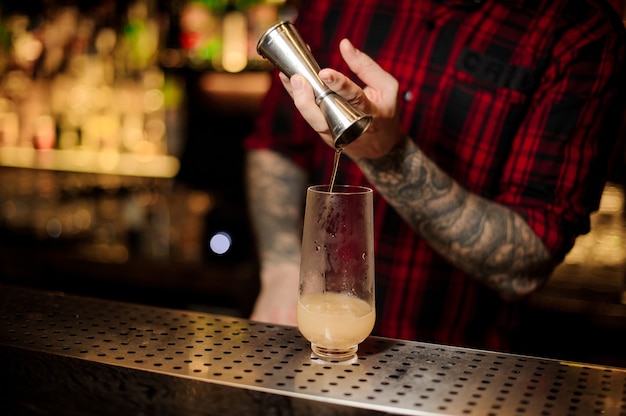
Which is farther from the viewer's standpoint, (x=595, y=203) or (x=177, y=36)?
(x=177, y=36)

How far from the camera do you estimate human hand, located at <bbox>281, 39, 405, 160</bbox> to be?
1.15 metres

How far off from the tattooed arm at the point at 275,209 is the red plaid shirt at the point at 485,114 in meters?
0.15

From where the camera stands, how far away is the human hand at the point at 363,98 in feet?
3.77

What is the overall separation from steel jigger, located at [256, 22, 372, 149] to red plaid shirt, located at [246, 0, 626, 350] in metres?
0.70

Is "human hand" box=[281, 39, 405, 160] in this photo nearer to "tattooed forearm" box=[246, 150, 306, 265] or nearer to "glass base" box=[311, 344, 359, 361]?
"glass base" box=[311, 344, 359, 361]

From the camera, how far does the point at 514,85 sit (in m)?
1.77

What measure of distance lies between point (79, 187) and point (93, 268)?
0.50 meters

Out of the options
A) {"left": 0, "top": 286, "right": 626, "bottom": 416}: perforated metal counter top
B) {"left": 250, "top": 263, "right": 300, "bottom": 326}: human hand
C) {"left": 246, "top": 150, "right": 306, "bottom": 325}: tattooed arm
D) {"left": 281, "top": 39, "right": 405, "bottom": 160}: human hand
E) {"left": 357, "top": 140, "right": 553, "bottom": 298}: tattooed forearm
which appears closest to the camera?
{"left": 0, "top": 286, "right": 626, "bottom": 416}: perforated metal counter top

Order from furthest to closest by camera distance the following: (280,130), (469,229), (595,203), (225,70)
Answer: (225,70), (280,130), (595,203), (469,229)

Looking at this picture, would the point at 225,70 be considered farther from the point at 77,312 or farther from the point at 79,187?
the point at 77,312

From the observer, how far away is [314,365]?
3.75 feet

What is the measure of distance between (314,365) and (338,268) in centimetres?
14

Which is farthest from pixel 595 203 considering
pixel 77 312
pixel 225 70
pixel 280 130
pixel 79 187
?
pixel 79 187

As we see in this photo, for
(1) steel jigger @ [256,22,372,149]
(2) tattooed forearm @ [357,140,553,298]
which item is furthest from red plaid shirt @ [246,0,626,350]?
(1) steel jigger @ [256,22,372,149]
